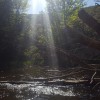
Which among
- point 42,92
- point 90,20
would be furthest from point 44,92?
point 90,20

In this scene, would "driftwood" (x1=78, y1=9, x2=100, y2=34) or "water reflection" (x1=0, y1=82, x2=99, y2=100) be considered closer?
"driftwood" (x1=78, y1=9, x2=100, y2=34)

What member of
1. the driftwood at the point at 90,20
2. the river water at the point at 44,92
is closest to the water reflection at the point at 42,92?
the river water at the point at 44,92

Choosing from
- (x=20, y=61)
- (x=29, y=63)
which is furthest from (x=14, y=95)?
(x=20, y=61)

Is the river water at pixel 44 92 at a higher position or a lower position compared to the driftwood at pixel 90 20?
lower

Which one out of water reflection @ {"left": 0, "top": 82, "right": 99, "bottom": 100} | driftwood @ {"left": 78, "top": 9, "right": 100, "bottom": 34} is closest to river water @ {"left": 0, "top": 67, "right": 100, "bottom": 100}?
water reflection @ {"left": 0, "top": 82, "right": 99, "bottom": 100}

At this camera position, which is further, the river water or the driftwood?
the river water

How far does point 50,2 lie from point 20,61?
1747cm

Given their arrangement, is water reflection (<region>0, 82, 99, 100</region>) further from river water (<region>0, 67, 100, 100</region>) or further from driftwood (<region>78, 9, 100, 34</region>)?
driftwood (<region>78, 9, 100, 34</region>)

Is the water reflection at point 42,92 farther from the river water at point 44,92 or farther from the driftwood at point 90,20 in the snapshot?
the driftwood at point 90,20

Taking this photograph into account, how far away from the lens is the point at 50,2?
34781 mm

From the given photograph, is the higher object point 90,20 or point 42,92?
point 90,20

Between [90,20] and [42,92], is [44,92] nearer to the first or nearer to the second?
[42,92]

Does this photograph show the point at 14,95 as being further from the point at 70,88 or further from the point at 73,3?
the point at 73,3

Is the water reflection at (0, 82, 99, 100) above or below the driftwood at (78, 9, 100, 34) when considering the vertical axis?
below
